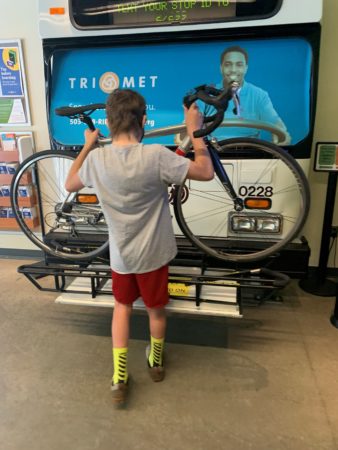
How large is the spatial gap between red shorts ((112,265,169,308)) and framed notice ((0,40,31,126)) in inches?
87.4

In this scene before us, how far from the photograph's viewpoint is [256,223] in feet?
7.45

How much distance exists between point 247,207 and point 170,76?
960mm

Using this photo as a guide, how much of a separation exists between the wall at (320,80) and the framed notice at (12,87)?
0.06m

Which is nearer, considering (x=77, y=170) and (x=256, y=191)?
(x=77, y=170)

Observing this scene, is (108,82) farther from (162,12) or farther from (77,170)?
(77,170)

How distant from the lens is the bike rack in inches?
82.7

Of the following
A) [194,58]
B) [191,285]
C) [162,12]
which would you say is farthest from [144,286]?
[162,12]

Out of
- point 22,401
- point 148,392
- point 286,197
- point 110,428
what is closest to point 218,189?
point 286,197

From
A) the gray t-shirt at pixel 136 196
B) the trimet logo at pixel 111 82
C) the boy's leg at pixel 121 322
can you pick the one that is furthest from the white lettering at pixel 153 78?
the boy's leg at pixel 121 322

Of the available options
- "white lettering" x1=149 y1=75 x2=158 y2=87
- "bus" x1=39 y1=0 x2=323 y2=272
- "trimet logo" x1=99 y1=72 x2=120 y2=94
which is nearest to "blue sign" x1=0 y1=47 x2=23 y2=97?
"bus" x1=39 y1=0 x2=323 y2=272

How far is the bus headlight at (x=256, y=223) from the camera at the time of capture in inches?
88.4

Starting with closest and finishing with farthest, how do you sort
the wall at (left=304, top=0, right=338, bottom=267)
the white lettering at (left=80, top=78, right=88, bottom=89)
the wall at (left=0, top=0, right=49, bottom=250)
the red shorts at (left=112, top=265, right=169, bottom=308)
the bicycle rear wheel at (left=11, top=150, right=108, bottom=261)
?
the red shorts at (left=112, top=265, right=169, bottom=308)
the white lettering at (left=80, top=78, right=88, bottom=89)
the bicycle rear wheel at (left=11, top=150, right=108, bottom=261)
the wall at (left=304, top=0, right=338, bottom=267)
the wall at (left=0, top=0, right=49, bottom=250)

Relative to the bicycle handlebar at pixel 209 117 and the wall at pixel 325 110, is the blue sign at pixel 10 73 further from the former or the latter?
the wall at pixel 325 110

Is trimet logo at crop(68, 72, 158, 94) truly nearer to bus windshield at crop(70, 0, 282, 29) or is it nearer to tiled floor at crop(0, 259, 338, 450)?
bus windshield at crop(70, 0, 282, 29)
